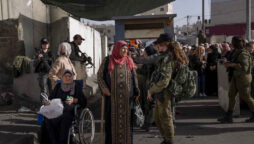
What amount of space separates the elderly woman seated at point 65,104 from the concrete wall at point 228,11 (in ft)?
137

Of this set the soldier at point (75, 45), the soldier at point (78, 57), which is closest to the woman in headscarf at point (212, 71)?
the soldier at point (78, 57)

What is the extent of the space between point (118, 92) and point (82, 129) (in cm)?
85

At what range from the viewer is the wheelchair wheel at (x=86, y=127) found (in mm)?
4765

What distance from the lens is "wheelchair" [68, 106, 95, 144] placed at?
4589mm

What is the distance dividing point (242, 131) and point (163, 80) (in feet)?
7.70

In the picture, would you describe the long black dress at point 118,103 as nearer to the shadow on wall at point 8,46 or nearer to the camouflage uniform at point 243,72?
the camouflage uniform at point 243,72

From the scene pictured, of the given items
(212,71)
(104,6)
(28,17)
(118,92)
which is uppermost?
(104,6)

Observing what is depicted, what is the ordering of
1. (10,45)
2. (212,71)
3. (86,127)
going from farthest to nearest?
(212,71), (10,45), (86,127)

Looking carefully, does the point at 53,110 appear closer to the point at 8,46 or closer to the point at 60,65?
the point at 60,65

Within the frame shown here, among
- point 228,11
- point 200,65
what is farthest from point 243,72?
point 228,11

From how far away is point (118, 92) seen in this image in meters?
4.47

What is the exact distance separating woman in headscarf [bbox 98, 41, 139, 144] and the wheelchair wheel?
0.44 meters

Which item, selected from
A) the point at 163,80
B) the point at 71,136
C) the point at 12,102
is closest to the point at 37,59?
the point at 12,102

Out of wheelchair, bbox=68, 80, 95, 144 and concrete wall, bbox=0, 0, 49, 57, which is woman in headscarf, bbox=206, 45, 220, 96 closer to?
concrete wall, bbox=0, 0, 49, 57
